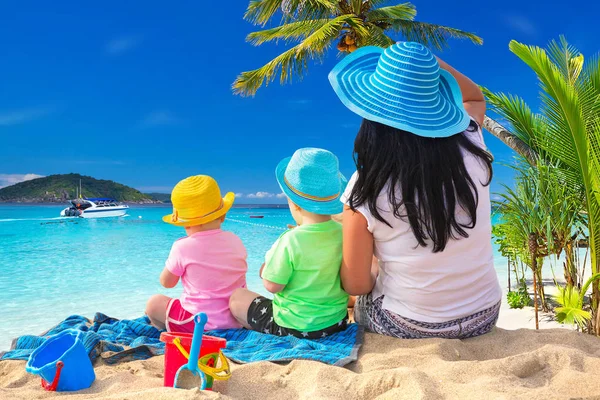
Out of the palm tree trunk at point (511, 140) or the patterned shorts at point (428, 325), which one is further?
the palm tree trunk at point (511, 140)

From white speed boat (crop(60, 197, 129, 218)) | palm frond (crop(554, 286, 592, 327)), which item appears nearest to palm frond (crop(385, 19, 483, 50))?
palm frond (crop(554, 286, 592, 327))

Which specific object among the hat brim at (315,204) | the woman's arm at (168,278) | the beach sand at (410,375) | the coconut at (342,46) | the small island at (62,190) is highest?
the coconut at (342,46)

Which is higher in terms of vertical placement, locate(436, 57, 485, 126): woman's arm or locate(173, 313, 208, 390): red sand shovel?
locate(436, 57, 485, 126): woman's arm

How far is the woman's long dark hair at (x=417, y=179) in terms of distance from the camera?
2178mm

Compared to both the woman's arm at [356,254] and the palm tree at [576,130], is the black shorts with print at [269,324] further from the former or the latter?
the palm tree at [576,130]

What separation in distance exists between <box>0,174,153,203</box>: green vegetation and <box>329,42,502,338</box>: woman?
61.2 meters

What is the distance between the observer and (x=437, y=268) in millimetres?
2346

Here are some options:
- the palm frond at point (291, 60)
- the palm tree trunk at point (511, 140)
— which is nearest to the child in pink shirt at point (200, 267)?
the palm tree trunk at point (511, 140)

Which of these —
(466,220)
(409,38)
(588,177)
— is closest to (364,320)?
(466,220)

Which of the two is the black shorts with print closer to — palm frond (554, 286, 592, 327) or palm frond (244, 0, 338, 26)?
palm frond (554, 286, 592, 327)

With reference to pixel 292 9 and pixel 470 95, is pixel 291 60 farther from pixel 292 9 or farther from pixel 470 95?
pixel 470 95

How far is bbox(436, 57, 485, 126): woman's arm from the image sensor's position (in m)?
2.67

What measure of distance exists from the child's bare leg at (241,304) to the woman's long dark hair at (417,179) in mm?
1018

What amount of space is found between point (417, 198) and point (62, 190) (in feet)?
216
